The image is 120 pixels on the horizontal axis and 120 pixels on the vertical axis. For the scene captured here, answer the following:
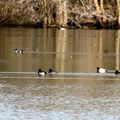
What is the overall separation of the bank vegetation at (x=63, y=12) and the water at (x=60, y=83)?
28.5m

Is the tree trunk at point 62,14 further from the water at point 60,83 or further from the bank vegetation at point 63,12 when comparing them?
the water at point 60,83

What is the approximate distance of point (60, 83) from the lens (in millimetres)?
Result: 28500

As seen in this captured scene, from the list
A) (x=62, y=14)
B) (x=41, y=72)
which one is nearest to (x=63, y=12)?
(x=62, y=14)

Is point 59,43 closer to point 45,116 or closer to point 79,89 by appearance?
point 79,89

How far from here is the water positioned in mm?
21609

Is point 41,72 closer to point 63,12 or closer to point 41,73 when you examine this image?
point 41,73

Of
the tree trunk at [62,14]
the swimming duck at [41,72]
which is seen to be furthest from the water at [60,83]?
the tree trunk at [62,14]

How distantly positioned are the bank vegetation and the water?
2852 cm

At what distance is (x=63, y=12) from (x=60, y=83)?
163 ft

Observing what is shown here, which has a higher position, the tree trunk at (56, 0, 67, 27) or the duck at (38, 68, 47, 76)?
the tree trunk at (56, 0, 67, 27)

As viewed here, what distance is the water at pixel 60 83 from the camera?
21.6m

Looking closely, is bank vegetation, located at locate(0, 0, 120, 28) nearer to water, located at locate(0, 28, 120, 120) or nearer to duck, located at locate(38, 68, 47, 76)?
water, located at locate(0, 28, 120, 120)

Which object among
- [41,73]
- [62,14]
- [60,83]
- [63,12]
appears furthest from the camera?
[62,14]

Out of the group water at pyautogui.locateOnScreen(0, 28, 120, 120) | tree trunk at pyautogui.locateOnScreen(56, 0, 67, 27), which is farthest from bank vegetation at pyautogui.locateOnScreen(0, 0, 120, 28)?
water at pyautogui.locateOnScreen(0, 28, 120, 120)
